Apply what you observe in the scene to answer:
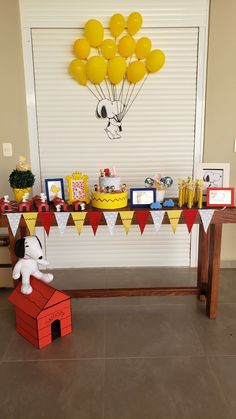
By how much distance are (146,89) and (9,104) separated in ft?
4.19

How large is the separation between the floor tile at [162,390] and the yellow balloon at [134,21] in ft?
8.68

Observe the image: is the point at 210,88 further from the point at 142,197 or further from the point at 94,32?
the point at 142,197

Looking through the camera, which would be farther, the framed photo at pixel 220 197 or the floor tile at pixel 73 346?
the framed photo at pixel 220 197

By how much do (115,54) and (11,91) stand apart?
100cm

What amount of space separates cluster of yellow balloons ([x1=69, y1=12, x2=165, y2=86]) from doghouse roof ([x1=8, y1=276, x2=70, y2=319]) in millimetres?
1851

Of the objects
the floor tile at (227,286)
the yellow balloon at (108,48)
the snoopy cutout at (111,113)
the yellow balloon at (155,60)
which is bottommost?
the floor tile at (227,286)

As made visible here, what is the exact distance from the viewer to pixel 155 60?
9.70 ft

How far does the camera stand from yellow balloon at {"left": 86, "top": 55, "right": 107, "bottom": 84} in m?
2.87

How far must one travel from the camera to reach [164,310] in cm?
→ 269

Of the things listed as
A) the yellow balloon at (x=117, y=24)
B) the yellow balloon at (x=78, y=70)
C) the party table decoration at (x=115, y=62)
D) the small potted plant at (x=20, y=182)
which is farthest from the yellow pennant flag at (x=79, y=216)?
the yellow balloon at (x=117, y=24)

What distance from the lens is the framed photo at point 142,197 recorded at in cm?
247

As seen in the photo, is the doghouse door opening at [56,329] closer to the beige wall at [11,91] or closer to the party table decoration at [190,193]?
the party table decoration at [190,193]

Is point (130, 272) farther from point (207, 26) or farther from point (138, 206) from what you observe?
point (207, 26)

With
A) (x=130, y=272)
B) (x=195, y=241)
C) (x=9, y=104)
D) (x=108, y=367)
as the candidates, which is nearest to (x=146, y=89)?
(x=9, y=104)
